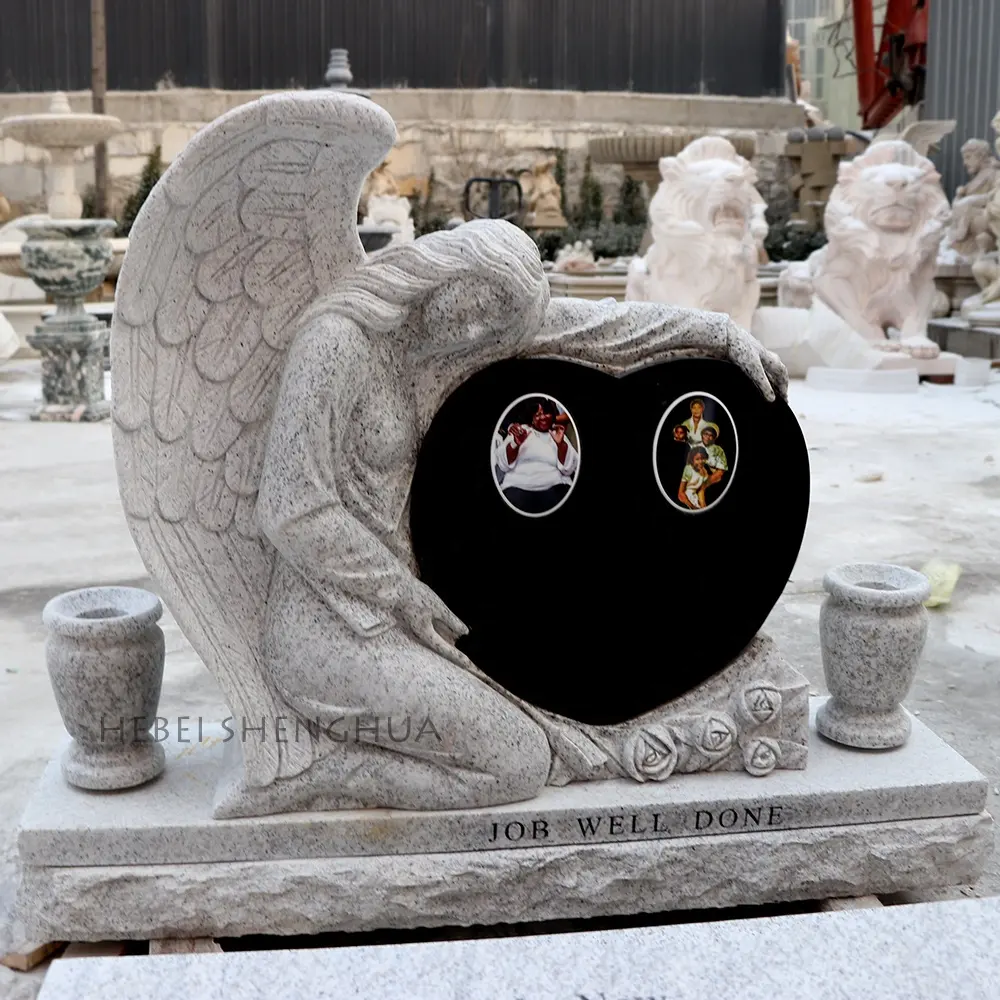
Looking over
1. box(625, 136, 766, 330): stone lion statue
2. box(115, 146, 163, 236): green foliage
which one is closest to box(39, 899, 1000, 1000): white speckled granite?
box(625, 136, 766, 330): stone lion statue

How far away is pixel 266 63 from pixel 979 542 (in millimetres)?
15784

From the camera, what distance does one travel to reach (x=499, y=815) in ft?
8.86

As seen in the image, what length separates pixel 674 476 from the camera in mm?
2820

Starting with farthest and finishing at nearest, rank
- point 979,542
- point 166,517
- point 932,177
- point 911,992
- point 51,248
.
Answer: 1. point 932,177
2. point 51,248
3. point 979,542
4. point 166,517
5. point 911,992

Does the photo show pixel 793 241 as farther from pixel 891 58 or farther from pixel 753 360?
pixel 753 360

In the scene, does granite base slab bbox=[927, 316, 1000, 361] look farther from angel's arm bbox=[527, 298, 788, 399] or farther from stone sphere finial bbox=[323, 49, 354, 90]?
angel's arm bbox=[527, 298, 788, 399]

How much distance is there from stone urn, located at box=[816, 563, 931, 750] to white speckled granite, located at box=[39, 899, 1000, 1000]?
0.67 meters

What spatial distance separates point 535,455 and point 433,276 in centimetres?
43

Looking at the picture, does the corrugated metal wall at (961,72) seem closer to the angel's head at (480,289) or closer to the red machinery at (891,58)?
the red machinery at (891,58)

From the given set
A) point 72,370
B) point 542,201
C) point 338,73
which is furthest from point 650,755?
point 542,201

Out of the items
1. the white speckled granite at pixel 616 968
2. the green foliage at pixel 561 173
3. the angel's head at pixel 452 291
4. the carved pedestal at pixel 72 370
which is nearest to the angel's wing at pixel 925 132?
the green foliage at pixel 561 173

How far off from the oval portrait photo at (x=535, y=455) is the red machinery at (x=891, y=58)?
20097mm

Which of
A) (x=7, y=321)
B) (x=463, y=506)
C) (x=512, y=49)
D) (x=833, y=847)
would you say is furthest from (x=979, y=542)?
(x=512, y=49)

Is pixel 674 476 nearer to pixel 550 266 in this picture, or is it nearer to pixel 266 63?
pixel 550 266
